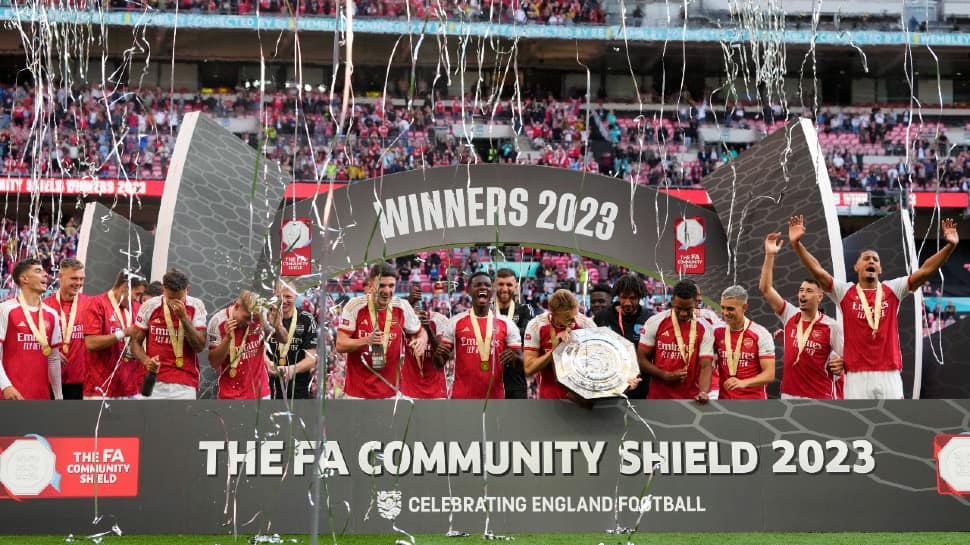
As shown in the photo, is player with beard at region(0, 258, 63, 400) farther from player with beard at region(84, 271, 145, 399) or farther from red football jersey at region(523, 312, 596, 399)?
red football jersey at region(523, 312, 596, 399)

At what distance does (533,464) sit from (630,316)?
1828mm

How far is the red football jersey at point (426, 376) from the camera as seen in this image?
740 cm

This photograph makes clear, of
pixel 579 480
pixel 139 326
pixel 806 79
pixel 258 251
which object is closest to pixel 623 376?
pixel 579 480

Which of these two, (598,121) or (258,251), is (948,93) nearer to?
(598,121)

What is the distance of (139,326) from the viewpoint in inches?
271

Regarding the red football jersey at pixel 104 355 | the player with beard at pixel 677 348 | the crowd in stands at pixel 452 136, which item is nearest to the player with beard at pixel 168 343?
the red football jersey at pixel 104 355

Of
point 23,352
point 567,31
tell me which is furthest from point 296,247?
point 567,31

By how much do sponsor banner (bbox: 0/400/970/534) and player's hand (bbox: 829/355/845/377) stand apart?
1084mm

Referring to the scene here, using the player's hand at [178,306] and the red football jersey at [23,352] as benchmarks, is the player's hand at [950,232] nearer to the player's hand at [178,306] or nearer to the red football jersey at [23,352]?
the player's hand at [178,306]

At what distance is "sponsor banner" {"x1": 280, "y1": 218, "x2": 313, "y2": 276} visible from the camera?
984cm

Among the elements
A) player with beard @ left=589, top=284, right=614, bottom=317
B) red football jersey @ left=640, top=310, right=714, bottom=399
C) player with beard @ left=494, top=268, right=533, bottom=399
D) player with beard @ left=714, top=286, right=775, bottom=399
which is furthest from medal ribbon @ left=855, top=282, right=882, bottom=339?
player with beard @ left=494, top=268, right=533, bottom=399

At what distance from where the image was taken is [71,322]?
7.47 metres

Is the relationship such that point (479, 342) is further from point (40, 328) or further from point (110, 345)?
point (40, 328)

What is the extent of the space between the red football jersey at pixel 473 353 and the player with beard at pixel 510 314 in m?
0.12
